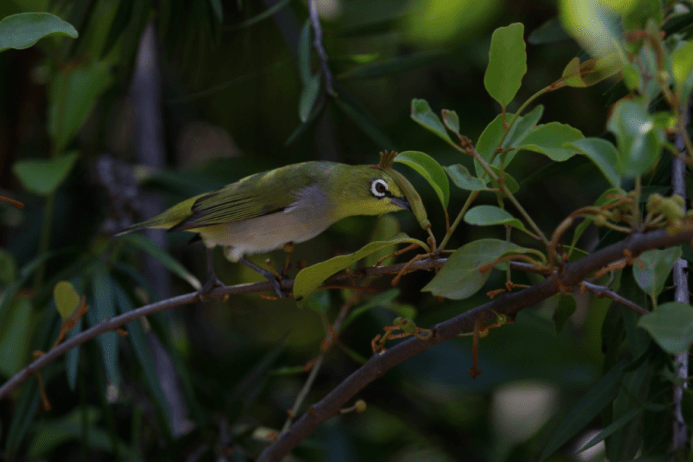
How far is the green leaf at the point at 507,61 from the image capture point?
57cm

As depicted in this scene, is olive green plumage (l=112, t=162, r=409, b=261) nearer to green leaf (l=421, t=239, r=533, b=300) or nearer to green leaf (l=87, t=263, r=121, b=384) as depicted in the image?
green leaf (l=87, t=263, r=121, b=384)

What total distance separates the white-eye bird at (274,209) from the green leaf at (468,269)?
49 cm

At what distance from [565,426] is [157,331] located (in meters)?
0.97

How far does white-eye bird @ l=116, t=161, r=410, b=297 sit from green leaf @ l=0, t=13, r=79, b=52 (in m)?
0.49

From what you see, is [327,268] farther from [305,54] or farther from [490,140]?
[305,54]

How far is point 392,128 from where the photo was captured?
1685 millimetres

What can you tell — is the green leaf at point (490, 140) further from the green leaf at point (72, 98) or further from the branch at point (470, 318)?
the green leaf at point (72, 98)

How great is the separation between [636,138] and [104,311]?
1.16 meters

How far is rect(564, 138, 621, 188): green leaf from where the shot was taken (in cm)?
47

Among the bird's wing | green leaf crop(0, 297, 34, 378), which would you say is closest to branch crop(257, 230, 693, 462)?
the bird's wing

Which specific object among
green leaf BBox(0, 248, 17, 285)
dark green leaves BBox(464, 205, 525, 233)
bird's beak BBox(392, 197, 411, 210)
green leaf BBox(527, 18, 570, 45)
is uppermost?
green leaf BBox(527, 18, 570, 45)

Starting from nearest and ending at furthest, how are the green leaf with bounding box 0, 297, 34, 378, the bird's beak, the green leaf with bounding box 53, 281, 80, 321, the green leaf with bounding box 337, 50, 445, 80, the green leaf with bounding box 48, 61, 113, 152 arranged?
the green leaf with bounding box 53, 281, 80, 321 → the bird's beak → the green leaf with bounding box 337, 50, 445, 80 → the green leaf with bounding box 0, 297, 34, 378 → the green leaf with bounding box 48, 61, 113, 152

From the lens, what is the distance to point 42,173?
4.80 feet

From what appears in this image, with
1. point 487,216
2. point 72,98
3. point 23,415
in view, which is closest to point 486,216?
point 487,216
